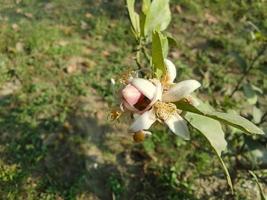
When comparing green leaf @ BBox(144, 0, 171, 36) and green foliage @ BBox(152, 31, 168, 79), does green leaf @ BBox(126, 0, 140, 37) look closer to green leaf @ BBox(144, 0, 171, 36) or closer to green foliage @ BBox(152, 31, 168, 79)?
green leaf @ BBox(144, 0, 171, 36)

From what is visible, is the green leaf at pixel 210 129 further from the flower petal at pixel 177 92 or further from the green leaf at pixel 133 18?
the green leaf at pixel 133 18

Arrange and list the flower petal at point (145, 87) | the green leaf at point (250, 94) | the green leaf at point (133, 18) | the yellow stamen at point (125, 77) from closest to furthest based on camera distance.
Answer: the flower petal at point (145, 87) < the yellow stamen at point (125, 77) < the green leaf at point (133, 18) < the green leaf at point (250, 94)

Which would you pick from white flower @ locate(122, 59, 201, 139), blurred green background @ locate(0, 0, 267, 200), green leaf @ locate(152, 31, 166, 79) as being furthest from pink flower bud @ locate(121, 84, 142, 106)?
blurred green background @ locate(0, 0, 267, 200)

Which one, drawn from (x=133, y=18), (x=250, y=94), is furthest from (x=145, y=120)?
(x=250, y=94)

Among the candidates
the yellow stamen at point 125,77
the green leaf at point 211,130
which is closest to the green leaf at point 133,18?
the yellow stamen at point 125,77

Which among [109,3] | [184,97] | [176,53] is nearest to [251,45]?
[176,53]

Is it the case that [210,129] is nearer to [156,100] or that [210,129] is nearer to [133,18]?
[156,100]
